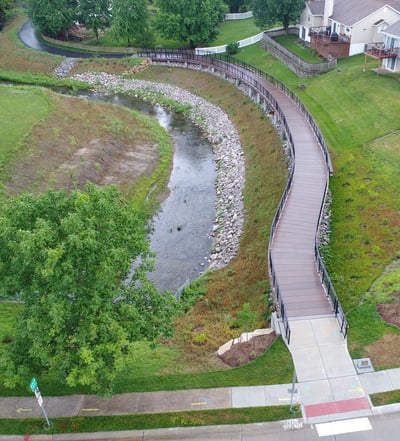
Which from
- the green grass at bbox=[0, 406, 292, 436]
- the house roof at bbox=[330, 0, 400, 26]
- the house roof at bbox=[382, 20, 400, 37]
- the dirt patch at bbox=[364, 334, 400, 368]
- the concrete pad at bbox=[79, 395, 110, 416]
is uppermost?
the house roof at bbox=[330, 0, 400, 26]

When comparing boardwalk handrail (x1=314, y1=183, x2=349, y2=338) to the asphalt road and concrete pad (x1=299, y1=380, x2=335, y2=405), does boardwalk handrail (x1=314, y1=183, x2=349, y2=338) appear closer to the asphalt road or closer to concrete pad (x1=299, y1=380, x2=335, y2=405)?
concrete pad (x1=299, y1=380, x2=335, y2=405)

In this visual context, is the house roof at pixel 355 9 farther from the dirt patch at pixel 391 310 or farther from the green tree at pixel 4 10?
the green tree at pixel 4 10

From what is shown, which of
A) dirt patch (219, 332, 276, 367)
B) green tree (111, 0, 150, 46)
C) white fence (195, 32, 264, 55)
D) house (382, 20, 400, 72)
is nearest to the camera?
dirt patch (219, 332, 276, 367)

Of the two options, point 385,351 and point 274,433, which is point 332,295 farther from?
point 274,433

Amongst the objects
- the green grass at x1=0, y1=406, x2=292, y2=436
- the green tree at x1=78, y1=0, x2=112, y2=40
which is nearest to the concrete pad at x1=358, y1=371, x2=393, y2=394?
the green grass at x1=0, y1=406, x2=292, y2=436

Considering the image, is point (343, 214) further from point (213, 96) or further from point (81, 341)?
point (213, 96)

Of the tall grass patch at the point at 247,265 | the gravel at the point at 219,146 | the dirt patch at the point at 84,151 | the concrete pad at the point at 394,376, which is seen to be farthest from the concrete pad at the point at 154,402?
the dirt patch at the point at 84,151

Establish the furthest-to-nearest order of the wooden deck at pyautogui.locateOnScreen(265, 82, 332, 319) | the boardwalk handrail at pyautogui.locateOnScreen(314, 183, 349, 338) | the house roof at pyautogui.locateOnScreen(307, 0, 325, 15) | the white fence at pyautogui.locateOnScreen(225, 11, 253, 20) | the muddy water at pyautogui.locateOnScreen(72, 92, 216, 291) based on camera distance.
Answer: the white fence at pyautogui.locateOnScreen(225, 11, 253, 20) → the house roof at pyautogui.locateOnScreen(307, 0, 325, 15) → the muddy water at pyautogui.locateOnScreen(72, 92, 216, 291) → the wooden deck at pyautogui.locateOnScreen(265, 82, 332, 319) → the boardwalk handrail at pyautogui.locateOnScreen(314, 183, 349, 338)
